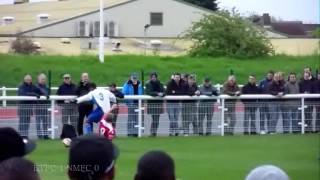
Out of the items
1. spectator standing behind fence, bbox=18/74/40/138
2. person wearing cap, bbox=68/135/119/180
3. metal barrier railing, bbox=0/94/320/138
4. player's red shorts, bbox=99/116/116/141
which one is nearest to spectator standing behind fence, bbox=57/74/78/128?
metal barrier railing, bbox=0/94/320/138

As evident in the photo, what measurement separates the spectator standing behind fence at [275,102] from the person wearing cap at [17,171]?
815 inches

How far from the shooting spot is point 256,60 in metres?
Answer: 49.0

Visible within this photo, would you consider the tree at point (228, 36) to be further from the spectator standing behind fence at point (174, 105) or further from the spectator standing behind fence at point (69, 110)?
the spectator standing behind fence at point (69, 110)

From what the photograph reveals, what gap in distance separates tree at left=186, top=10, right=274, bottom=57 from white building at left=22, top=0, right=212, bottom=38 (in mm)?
14133

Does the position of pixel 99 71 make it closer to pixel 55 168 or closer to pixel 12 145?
pixel 55 168

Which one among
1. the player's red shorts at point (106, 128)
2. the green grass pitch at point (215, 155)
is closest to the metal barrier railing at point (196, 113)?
the green grass pitch at point (215, 155)

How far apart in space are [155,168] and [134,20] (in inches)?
2420

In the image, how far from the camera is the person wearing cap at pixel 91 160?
4.81 meters

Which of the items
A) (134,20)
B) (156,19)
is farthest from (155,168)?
(156,19)

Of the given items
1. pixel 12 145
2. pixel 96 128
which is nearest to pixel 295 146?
Answer: pixel 96 128

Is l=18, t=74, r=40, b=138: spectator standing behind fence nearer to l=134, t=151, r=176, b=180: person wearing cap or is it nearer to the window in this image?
l=134, t=151, r=176, b=180: person wearing cap

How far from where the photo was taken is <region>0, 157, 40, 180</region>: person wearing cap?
169 inches

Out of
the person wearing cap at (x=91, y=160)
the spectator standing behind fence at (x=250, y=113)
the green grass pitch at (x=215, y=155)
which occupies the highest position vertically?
the person wearing cap at (x=91, y=160)

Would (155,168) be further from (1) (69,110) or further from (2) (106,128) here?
(1) (69,110)
